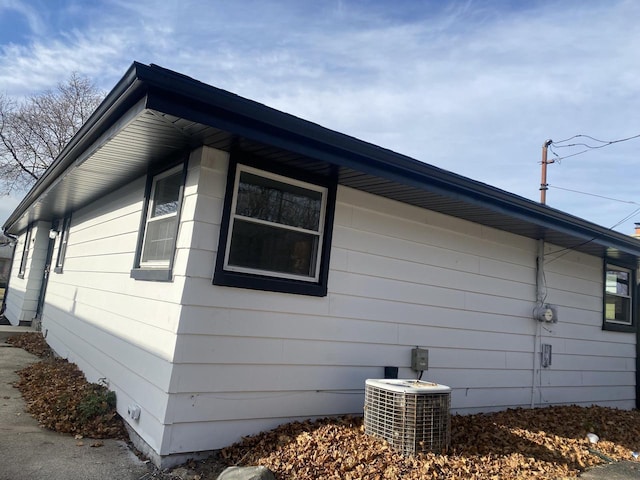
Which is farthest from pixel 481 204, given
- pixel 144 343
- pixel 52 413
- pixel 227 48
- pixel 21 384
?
pixel 21 384

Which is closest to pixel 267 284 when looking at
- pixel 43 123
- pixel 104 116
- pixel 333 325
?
pixel 333 325

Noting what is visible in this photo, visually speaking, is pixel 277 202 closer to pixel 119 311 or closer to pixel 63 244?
pixel 119 311

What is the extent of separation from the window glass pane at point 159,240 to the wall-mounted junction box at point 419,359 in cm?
291

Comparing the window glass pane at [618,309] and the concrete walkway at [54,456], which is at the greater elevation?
the window glass pane at [618,309]

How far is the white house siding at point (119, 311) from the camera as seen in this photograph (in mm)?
3941

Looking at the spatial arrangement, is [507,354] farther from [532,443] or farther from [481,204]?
[481,204]

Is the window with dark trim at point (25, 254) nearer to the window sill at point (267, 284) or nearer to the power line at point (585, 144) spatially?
the window sill at point (267, 284)

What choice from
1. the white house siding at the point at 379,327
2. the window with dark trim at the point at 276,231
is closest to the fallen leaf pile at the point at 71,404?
the white house siding at the point at 379,327

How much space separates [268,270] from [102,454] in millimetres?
2121

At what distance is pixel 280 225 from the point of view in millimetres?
4434

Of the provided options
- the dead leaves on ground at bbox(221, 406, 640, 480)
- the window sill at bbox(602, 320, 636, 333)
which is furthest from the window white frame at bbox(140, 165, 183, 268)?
the window sill at bbox(602, 320, 636, 333)

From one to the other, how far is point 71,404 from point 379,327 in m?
3.42

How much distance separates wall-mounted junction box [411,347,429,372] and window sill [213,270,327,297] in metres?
1.41

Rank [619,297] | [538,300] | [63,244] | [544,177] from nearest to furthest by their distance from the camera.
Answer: [538,300]
[619,297]
[63,244]
[544,177]
